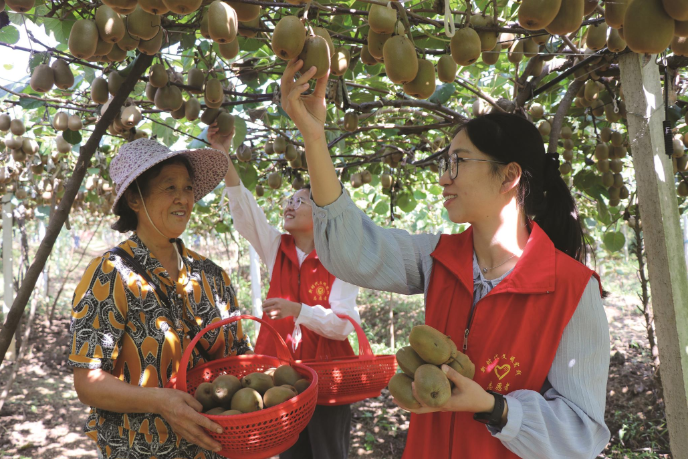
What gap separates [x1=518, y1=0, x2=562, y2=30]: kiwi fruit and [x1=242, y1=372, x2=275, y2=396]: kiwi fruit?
118cm

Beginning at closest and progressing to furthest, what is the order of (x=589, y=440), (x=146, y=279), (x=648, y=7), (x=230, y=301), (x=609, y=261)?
(x=648, y=7), (x=589, y=440), (x=146, y=279), (x=230, y=301), (x=609, y=261)

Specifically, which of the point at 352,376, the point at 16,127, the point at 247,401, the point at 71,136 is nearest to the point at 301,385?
the point at 247,401

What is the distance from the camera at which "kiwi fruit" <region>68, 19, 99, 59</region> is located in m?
1.46

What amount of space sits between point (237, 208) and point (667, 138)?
1.95 metres

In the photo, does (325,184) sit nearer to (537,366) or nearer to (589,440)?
(537,366)

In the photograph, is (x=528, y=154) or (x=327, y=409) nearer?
(x=528, y=154)

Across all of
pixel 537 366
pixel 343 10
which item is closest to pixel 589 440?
pixel 537 366

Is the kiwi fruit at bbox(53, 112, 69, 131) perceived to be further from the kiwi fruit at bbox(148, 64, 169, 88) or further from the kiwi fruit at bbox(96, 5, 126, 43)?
the kiwi fruit at bbox(96, 5, 126, 43)

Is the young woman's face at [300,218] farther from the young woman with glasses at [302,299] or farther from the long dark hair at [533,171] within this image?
the long dark hair at [533,171]

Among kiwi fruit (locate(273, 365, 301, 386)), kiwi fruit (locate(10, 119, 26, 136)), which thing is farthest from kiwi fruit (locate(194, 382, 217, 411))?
kiwi fruit (locate(10, 119, 26, 136))

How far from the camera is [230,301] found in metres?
1.96

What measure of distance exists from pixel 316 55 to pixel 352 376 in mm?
1269

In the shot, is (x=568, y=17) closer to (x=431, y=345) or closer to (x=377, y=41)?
(x=377, y=41)

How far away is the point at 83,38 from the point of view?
1.47m
